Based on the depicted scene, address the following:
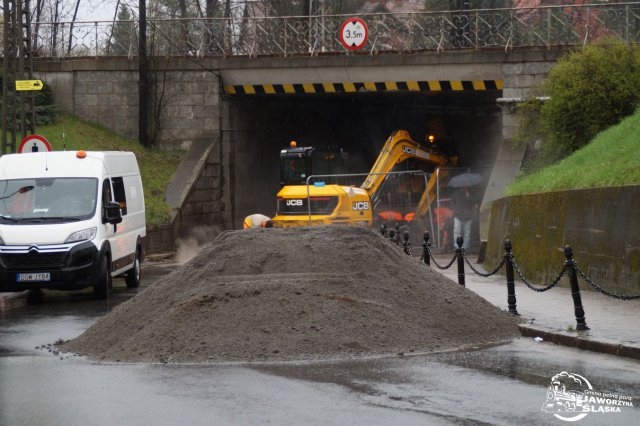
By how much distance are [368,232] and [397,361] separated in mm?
3437

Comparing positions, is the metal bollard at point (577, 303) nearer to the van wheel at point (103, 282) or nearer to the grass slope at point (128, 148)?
the van wheel at point (103, 282)

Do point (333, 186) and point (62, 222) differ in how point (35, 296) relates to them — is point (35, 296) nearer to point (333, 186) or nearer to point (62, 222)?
point (62, 222)

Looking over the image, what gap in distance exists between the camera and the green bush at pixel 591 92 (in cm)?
2398

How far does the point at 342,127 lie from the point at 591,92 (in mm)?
17263

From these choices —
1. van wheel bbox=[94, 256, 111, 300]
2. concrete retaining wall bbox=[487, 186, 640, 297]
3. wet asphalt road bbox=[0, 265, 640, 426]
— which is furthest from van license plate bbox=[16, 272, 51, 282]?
concrete retaining wall bbox=[487, 186, 640, 297]

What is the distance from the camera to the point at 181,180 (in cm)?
3297

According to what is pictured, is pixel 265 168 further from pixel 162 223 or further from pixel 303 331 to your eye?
pixel 303 331

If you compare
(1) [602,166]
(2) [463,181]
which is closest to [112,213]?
(1) [602,166]

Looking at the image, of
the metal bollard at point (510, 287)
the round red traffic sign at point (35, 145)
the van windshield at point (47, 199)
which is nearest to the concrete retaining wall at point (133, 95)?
the round red traffic sign at point (35, 145)

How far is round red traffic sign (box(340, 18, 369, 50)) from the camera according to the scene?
32781 mm

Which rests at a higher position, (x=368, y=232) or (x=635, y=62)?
(x=635, y=62)

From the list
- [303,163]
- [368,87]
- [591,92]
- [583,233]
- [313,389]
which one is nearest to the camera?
[313,389]

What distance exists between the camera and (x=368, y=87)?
33406mm

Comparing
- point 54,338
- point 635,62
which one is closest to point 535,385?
point 54,338
